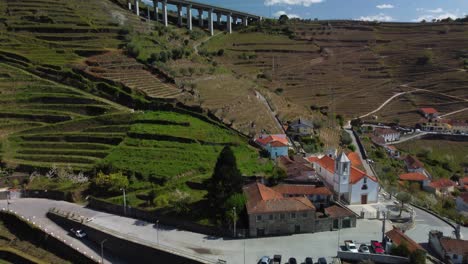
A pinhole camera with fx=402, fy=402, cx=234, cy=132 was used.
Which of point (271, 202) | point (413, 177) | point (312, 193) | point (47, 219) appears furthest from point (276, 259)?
point (413, 177)

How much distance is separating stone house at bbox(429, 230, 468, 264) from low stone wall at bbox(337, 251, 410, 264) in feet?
11.5

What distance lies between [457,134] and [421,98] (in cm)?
1780

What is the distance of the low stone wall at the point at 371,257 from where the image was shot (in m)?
28.4

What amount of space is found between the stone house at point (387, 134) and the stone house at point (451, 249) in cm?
4330

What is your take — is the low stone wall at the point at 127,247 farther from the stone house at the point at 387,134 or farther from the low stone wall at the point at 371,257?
the stone house at the point at 387,134

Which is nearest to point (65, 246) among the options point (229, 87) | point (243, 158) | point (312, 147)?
point (243, 158)

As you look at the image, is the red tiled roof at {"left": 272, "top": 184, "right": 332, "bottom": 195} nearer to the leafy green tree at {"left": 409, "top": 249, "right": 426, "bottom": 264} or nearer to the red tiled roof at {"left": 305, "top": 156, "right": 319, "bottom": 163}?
the red tiled roof at {"left": 305, "top": 156, "right": 319, "bottom": 163}

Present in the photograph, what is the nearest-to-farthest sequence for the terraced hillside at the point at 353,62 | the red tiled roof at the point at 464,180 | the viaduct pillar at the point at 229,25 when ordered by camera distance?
the red tiled roof at the point at 464,180, the terraced hillside at the point at 353,62, the viaduct pillar at the point at 229,25

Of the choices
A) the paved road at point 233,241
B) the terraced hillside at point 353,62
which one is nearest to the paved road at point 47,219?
the paved road at point 233,241

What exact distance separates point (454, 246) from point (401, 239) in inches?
141

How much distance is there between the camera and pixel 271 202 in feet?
108

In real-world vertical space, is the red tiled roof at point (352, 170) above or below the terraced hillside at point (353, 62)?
below

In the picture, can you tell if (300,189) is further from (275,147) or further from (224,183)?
(275,147)

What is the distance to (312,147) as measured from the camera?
50.2m
